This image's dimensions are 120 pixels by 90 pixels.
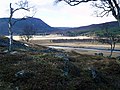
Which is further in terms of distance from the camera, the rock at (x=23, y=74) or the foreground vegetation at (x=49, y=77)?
the rock at (x=23, y=74)

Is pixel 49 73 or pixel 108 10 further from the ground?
pixel 108 10

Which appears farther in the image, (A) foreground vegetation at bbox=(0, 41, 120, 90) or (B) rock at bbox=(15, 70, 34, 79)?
(B) rock at bbox=(15, 70, 34, 79)

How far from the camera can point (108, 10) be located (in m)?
30.2

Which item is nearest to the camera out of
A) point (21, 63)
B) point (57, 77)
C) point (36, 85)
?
point (36, 85)

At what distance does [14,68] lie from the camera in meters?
24.5

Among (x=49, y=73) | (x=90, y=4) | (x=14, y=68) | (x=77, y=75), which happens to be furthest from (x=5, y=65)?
(x=90, y=4)

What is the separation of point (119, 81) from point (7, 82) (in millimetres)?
10276

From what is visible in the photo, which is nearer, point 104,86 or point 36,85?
point 36,85

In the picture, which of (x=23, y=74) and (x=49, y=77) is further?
(x=49, y=77)

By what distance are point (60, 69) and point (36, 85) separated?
16.2 ft

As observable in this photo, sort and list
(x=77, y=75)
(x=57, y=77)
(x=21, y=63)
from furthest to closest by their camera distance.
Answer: (x=21, y=63) → (x=77, y=75) → (x=57, y=77)

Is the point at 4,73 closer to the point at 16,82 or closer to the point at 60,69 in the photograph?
the point at 16,82

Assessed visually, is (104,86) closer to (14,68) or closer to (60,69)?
(60,69)

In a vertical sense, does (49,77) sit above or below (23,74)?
below
